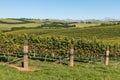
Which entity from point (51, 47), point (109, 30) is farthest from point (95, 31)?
point (51, 47)

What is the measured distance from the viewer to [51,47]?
47.5m

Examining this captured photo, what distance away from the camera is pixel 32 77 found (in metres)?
11.8

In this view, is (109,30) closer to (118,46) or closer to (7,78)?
(118,46)

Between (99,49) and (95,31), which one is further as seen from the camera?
(95,31)

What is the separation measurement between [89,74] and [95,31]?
85.6 meters

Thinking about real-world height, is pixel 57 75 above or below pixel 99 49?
above

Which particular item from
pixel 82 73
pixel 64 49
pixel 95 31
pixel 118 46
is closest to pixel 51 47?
pixel 64 49

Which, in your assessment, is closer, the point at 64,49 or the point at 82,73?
the point at 82,73

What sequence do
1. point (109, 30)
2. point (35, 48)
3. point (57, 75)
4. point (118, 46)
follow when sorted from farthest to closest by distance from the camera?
point (109, 30) → point (35, 48) → point (118, 46) → point (57, 75)

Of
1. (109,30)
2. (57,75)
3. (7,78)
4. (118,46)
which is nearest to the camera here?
(7,78)

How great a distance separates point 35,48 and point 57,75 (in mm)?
35617

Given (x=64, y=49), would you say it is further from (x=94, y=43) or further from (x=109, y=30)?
(x=109, y=30)

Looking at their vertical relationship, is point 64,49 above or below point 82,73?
below

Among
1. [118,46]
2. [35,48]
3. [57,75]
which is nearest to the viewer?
[57,75]
